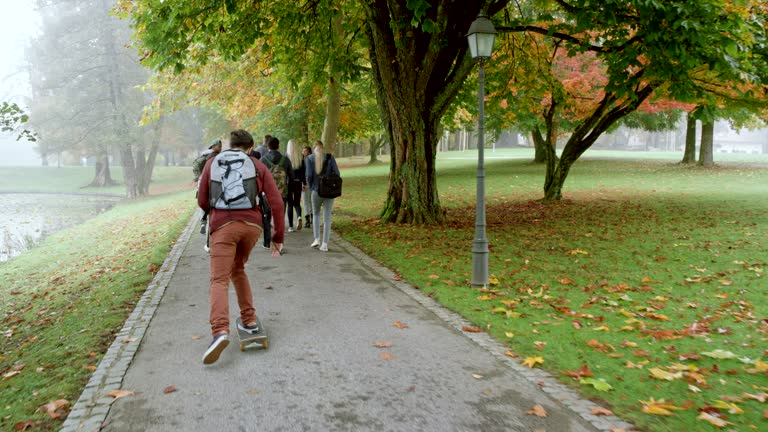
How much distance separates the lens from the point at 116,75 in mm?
34562

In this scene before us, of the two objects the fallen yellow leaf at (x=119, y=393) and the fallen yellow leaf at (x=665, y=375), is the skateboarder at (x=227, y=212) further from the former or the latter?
the fallen yellow leaf at (x=665, y=375)

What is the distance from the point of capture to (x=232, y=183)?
502 cm

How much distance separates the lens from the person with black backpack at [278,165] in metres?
10.9

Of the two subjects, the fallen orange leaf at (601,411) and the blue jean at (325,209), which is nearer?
the fallen orange leaf at (601,411)

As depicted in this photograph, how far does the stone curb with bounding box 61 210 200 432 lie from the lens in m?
3.93

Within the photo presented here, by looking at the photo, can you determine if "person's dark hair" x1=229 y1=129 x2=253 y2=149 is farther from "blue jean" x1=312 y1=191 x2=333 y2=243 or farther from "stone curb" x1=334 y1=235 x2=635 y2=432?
"blue jean" x1=312 y1=191 x2=333 y2=243

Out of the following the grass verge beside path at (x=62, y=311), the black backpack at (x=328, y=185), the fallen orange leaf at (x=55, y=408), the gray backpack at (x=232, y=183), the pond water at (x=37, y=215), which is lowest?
the pond water at (x=37, y=215)

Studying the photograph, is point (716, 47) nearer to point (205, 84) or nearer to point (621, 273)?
point (621, 273)

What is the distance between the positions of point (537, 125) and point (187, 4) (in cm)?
2444

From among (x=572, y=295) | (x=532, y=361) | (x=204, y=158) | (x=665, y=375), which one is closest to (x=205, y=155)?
(x=204, y=158)

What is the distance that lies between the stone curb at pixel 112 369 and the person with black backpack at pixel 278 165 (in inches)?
139

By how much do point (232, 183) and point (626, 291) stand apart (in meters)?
5.25

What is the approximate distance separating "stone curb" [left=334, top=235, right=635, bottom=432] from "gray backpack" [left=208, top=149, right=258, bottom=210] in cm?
254

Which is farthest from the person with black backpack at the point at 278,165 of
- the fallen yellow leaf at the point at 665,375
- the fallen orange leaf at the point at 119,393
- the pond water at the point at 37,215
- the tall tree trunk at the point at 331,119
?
the pond water at the point at 37,215
